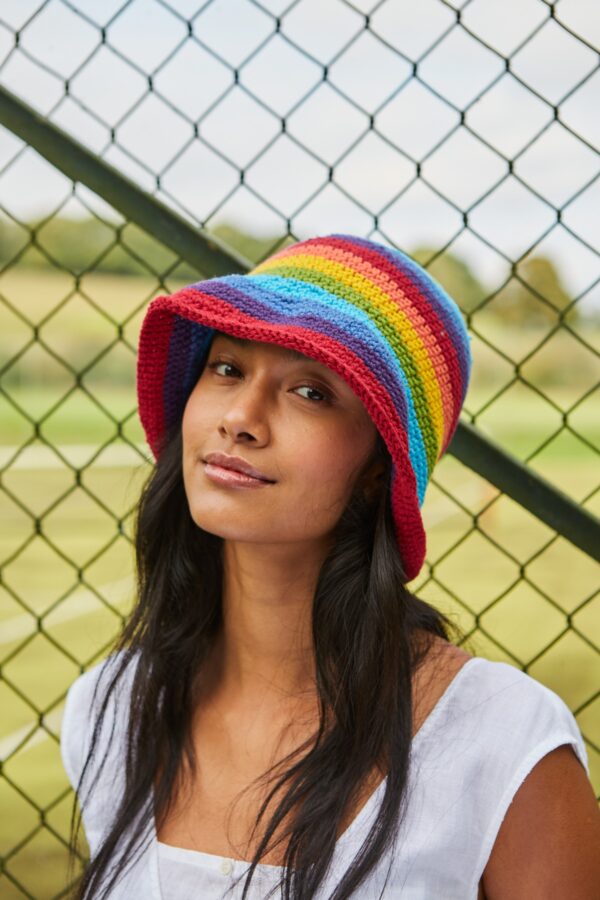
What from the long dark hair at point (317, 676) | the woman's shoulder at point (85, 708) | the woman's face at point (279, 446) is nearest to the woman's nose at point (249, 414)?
the woman's face at point (279, 446)

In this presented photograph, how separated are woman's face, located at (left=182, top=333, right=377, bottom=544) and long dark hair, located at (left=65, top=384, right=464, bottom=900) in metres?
0.07

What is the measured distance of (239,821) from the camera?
1.42m

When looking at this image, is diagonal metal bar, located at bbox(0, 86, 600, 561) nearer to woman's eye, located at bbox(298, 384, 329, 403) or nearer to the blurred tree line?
the blurred tree line

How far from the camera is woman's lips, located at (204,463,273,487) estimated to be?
1.30 m

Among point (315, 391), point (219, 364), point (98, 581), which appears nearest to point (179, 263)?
point (219, 364)

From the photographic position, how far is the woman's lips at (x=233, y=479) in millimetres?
1301

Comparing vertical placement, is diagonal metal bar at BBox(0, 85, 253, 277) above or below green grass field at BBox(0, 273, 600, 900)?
above

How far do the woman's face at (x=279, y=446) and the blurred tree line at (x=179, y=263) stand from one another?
0.32 m

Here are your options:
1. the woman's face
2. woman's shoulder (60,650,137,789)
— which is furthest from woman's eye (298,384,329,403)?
woman's shoulder (60,650,137,789)

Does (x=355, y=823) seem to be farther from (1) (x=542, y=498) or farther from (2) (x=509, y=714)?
(1) (x=542, y=498)

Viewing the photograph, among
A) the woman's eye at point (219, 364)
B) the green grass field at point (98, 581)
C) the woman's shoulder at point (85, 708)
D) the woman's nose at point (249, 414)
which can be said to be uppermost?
the woman's nose at point (249, 414)

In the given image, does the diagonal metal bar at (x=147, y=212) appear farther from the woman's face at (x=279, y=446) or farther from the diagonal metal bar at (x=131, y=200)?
the woman's face at (x=279, y=446)

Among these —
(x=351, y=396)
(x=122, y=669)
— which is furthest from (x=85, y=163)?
(x=122, y=669)

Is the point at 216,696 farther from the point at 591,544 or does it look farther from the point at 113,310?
the point at 113,310
